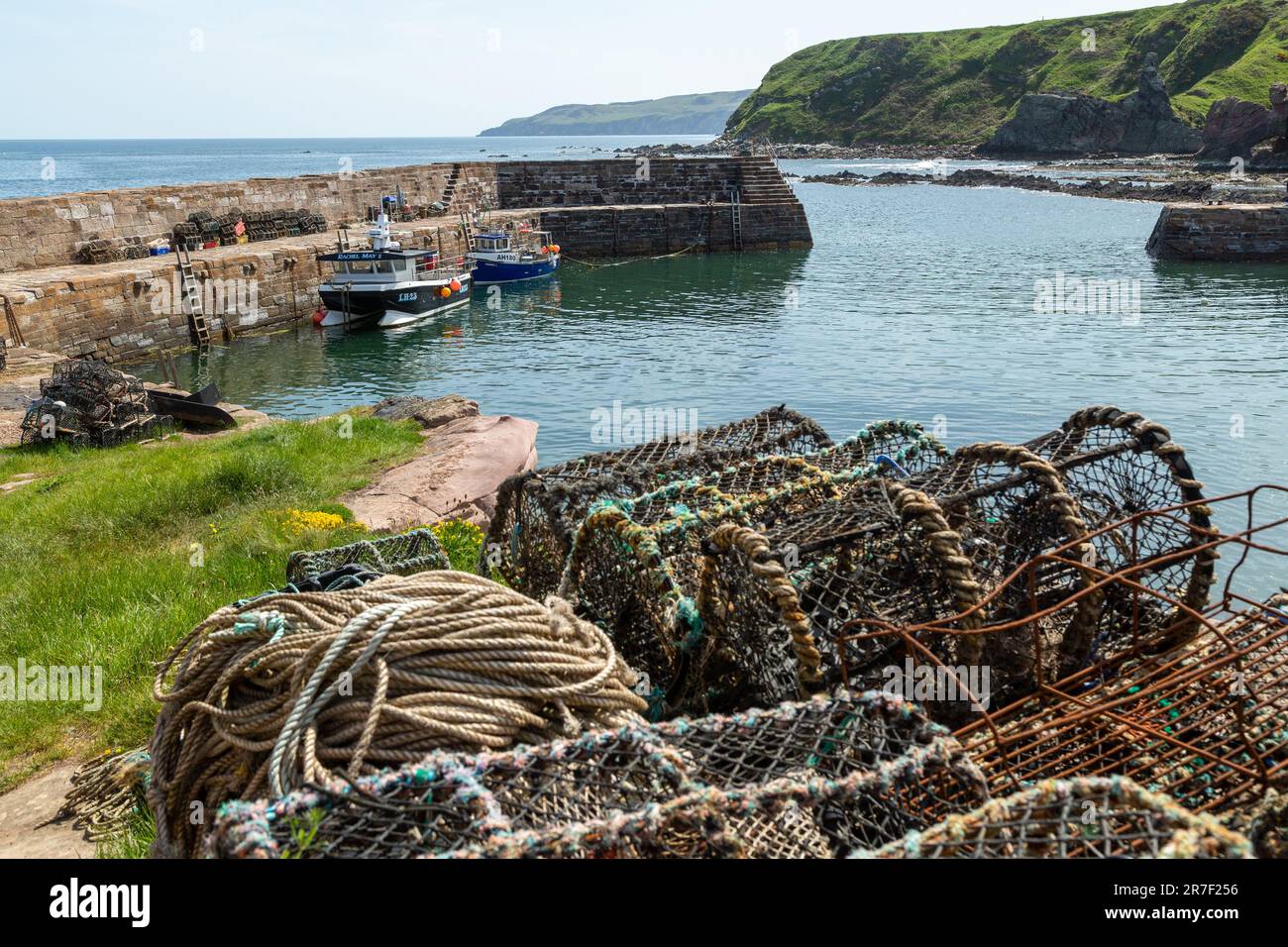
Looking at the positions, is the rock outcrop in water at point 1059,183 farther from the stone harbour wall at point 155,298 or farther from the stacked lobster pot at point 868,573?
the stacked lobster pot at point 868,573

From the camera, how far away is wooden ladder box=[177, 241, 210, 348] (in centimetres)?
2470

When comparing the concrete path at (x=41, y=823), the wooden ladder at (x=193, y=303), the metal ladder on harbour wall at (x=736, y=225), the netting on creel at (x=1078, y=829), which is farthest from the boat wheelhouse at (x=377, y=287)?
the netting on creel at (x=1078, y=829)

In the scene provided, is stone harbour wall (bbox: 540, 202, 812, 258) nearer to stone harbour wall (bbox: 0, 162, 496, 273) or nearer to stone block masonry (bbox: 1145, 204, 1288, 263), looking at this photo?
stone harbour wall (bbox: 0, 162, 496, 273)

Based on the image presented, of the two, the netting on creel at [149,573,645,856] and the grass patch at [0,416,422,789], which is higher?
the netting on creel at [149,573,645,856]

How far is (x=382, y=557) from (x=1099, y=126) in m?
103

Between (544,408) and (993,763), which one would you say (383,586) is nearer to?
(993,763)

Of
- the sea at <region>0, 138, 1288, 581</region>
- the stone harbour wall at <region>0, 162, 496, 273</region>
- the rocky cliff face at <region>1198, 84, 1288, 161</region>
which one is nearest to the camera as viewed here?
the sea at <region>0, 138, 1288, 581</region>

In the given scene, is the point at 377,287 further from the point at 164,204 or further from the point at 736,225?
the point at 736,225

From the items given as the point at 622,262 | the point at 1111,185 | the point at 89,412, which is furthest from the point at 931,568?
the point at 1111,185

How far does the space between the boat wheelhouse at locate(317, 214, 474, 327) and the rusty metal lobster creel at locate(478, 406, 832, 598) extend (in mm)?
22567

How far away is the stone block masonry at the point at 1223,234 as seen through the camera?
36.8 m

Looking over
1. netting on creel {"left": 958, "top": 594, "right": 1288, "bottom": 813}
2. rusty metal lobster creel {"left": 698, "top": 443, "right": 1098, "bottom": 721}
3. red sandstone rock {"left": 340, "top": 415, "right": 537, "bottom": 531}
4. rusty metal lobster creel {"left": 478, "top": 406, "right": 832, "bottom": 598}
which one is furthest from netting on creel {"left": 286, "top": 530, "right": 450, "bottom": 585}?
netting on creel {"left": 958, "top": 594, "right": 1288, "bottom": 813}

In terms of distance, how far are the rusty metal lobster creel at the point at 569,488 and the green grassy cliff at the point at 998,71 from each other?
90.0m

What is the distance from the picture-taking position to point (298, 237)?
1296 inches
